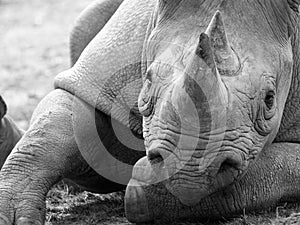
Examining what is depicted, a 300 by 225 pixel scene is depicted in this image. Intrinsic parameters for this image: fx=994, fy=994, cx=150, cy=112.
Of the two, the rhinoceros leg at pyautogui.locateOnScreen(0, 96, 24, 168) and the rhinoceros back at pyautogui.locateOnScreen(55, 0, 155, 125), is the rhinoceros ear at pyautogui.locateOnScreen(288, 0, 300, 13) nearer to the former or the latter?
the rhinoceros back at pyautogui.locateOnScreen(55, 0, 155, 125)

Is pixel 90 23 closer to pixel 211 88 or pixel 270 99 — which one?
pixel 270 99

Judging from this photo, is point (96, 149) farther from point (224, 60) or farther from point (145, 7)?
point (224, 60)

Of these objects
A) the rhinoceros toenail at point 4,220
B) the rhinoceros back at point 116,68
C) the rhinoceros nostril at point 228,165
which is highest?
the rhinoceros nostril at point 228,165

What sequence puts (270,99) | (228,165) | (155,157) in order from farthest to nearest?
(270,99)
(228,165)
(155,157)

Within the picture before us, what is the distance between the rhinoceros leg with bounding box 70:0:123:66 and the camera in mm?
7312

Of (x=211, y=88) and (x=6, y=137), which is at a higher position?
(x=211, y=88)

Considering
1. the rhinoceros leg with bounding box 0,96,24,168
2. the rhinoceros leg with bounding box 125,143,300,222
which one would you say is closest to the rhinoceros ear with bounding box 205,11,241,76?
the rhinoceros leg with bounding box 125,143,300,222

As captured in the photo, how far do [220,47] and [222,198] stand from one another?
103 cm

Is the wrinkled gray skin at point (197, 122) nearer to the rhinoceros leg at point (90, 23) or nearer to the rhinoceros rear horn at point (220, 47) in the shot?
the rhinoceros rear horn at point (220, 47)

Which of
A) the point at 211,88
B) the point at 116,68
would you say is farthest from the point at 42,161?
the point at 211,88

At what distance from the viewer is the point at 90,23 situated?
7.38m

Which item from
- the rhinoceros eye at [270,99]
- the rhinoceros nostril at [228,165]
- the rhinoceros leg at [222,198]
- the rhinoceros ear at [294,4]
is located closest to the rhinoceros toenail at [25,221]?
the rhinoceros leg at [222,198]

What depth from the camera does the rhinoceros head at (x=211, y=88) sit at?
15.6ft

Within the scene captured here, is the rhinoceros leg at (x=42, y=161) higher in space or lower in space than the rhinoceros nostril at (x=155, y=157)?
lower
